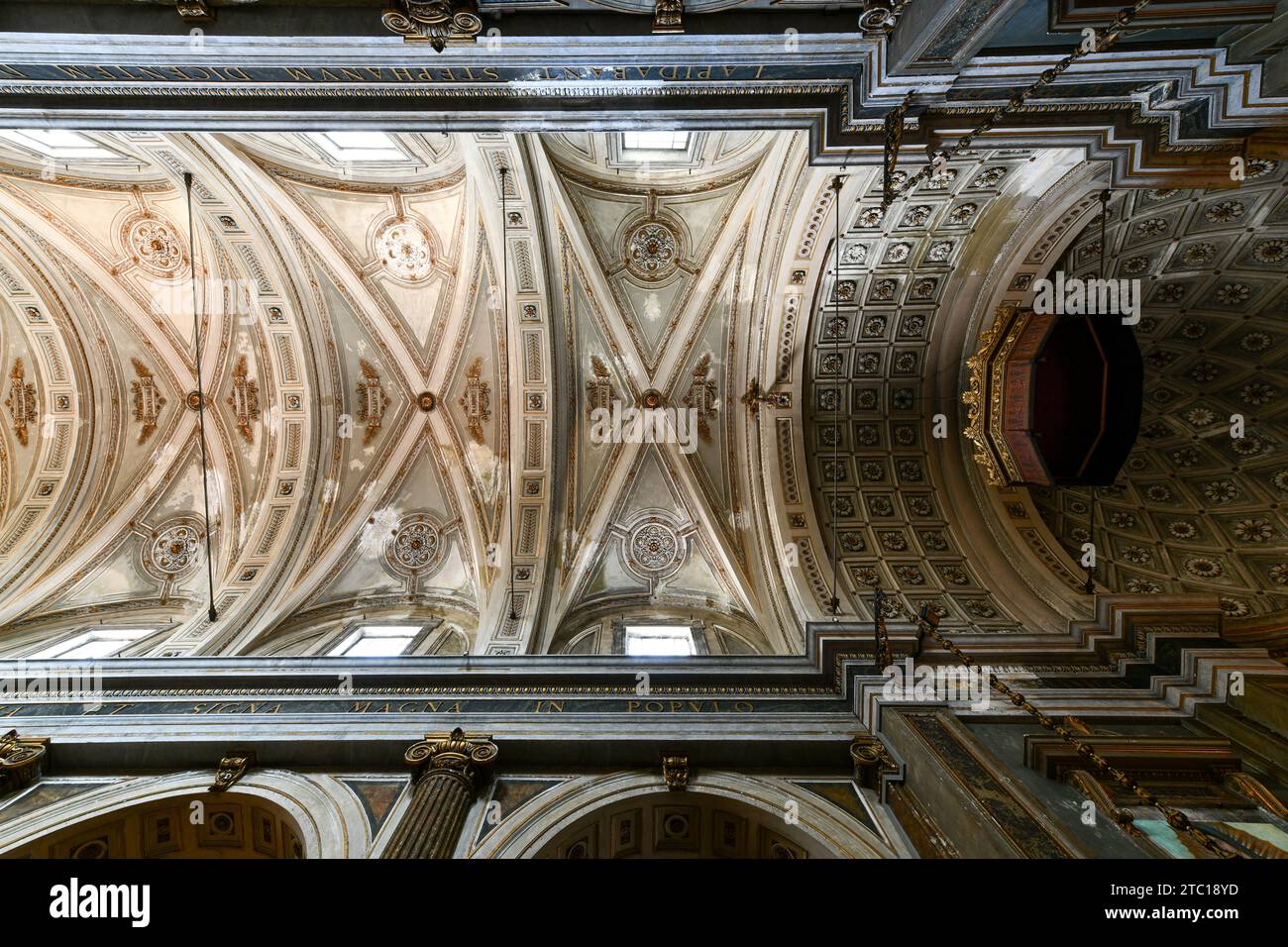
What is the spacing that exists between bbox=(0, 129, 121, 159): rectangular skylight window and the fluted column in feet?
44.4

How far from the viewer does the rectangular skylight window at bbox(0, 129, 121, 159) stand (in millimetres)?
10680

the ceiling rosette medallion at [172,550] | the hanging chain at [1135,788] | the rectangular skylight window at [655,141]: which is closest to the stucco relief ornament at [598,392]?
the rectangular skylight window at [655,141]

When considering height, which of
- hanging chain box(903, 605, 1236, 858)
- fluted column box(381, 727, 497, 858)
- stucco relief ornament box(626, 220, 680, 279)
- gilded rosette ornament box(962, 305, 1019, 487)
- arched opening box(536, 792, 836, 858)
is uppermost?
stucco relief ornament box(626, 220, 680, 279)

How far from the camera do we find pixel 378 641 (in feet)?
38.4

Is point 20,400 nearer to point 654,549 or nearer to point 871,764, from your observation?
point 654,549

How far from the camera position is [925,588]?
1059 cm

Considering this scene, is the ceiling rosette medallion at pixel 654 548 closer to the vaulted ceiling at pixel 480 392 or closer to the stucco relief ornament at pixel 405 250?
the vaulted ceiling at pixel 480 392

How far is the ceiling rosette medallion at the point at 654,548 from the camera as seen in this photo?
1334 cm

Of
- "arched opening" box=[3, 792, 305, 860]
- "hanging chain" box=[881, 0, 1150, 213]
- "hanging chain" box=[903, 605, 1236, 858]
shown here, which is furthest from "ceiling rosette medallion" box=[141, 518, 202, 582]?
"hanging chain" box=[881, 0, 1150, 213]

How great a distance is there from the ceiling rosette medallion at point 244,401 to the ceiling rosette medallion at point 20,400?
446 cm

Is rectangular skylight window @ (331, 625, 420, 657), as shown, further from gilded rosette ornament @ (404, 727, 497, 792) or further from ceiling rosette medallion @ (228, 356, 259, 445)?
ceiling rosette medallion @ (228, 356, 259, 445)

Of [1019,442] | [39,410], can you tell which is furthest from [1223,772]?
[39,410]

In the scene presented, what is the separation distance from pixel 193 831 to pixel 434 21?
9726 millimetres
